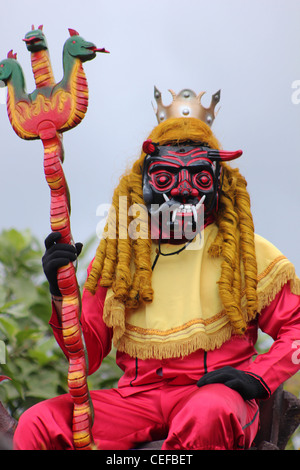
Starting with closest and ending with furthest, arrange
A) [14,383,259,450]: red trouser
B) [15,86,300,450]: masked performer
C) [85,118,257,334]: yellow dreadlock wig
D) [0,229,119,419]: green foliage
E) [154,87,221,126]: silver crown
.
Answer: [14,383,259,450]: red trouser, [15,86,300,450]: masked performer, [85,118,257,334]: yellow dreadlock wig, [154,87,221,126]: silver crown, [0,229,119,419]: green foliage

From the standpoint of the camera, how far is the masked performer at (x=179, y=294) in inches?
98.1

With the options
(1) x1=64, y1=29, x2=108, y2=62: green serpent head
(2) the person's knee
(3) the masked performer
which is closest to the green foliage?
(3) the masked performer

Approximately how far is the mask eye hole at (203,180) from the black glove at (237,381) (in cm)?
66

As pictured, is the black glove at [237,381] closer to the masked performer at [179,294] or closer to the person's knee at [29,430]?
the masked performer at [179,294]

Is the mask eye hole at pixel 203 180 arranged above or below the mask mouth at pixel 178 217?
above

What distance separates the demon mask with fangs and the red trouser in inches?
22.5

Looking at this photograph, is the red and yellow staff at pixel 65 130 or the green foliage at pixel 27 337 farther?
the green foliage at pixel 27 337

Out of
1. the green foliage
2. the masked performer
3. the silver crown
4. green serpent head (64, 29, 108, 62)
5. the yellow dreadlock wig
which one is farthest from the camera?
the green foliage

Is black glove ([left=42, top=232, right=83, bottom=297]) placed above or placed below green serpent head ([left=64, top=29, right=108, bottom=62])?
below

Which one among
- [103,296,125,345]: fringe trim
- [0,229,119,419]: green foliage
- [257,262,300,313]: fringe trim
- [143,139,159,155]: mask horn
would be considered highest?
[143,139,159,155]: mask horn

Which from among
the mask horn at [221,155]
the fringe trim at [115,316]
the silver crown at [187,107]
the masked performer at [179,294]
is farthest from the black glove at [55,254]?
the silver crown at [187,107]

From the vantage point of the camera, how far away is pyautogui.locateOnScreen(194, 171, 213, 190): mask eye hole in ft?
8.74

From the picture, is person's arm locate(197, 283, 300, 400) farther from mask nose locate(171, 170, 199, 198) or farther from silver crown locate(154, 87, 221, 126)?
silver crown locate(154, 87, 221, 126)

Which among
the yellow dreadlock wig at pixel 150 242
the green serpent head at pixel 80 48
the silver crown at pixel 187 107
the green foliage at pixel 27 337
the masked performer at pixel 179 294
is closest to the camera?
the green serpent head at pixel 80 48
